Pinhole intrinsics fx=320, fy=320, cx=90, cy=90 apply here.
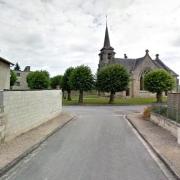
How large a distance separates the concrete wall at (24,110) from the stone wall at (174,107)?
22.7 ft

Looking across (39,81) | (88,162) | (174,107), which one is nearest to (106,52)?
(39,81)

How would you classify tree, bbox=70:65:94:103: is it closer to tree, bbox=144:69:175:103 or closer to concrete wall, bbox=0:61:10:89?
tree, bbox=144:69:175:103

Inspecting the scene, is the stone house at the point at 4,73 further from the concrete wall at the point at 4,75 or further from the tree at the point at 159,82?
the tree at the point at 159,82

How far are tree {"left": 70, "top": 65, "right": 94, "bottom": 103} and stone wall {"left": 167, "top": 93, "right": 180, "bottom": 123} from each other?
3303cm

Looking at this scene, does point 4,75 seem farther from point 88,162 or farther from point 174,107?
point 88,162

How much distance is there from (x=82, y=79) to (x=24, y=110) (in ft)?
116

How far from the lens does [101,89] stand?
168 feet

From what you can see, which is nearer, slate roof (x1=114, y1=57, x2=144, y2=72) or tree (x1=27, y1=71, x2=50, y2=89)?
tree (x1=27, y1=71, x2=50, y2=89)

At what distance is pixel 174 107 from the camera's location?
15680 millimetres

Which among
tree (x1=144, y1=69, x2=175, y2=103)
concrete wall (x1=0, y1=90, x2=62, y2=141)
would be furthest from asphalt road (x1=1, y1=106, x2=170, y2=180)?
tree (x1=144, y1=69, x2=175, y2=103)

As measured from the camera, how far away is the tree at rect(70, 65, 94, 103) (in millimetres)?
50159

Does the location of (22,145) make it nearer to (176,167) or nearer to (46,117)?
(176,167)

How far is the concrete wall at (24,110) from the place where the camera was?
12.2 meters

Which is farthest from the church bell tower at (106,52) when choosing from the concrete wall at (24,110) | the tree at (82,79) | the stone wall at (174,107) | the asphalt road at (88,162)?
the asphalt road at (88,162)
